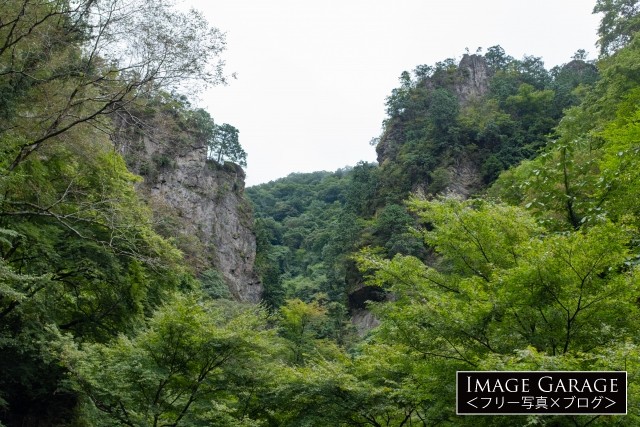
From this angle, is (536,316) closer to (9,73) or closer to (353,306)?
(9,73)

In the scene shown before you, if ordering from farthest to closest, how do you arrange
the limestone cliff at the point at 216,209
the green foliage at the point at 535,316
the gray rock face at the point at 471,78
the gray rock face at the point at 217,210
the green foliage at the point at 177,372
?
1. the gray rock face at the point at 471,78
2. the gray rock face at the point at 217,210
3. the limestone cliff at the point at 216,209
4. the green foliage at the point at 177,372
5. the green foliage at the point at 535,316

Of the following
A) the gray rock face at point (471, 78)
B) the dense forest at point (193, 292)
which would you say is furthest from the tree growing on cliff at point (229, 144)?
the dense forest at point (193, 292)

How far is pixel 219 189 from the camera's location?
49.4 meters

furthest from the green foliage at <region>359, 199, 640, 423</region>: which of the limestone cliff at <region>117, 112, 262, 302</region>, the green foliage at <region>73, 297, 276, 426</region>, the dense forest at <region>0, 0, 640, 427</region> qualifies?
the limestone cliff at <region>117, 112, 262, 302</region>

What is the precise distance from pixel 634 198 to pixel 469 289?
3484 mm

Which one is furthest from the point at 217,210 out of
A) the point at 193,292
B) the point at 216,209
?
the point at 193,292

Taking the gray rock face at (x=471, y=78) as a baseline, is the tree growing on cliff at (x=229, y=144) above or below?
below

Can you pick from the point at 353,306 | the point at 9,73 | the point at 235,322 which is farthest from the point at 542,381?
the point at 353,306

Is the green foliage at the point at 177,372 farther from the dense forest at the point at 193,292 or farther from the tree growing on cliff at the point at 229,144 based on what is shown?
the tree growing on cliff at the point at 229,144

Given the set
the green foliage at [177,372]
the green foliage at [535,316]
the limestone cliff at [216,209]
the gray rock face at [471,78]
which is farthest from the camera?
the gray rock face at [471,78]

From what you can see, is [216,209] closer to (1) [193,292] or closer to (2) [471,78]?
(2) [471,78]
